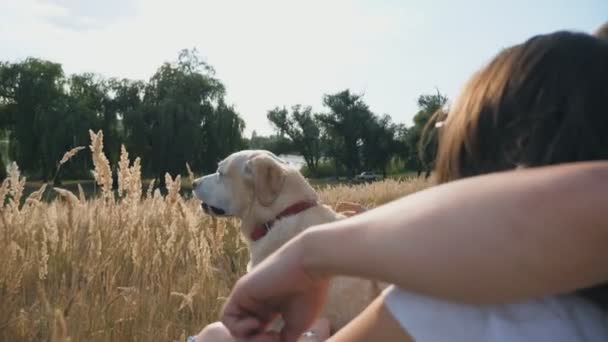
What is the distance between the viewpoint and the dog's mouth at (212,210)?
494 cm

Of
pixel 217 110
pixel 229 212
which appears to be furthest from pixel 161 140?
pixel 229 212

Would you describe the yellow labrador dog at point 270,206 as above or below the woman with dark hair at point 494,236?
below

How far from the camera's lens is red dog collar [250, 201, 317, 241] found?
434 centimetres

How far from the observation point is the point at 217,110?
45.0 metres

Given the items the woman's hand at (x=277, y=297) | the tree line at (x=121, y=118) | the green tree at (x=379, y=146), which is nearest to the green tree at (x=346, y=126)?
the green tree at (x=379, y=146)

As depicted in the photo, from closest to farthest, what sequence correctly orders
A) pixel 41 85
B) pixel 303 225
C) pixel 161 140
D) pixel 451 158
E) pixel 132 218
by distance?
pixel 451 158 < pixel 132 218 < pixel 303 225 < pixel 161 140 < pixel 41 85

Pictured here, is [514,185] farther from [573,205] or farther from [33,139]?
[33,139]

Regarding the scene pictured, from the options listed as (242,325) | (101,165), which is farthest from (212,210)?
(242,325)

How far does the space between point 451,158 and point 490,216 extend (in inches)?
14.7

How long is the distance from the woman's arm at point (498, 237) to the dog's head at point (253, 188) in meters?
3.60

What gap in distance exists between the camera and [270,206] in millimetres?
4609

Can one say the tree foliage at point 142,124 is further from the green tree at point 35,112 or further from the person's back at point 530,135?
the person's back at point 530,135

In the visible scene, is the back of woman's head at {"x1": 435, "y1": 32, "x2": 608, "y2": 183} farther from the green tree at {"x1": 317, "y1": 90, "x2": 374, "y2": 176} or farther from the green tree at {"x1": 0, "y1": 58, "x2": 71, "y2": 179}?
the green tree at {"x1": 317, "y1": 90, "x2": 374, "y2": 176}

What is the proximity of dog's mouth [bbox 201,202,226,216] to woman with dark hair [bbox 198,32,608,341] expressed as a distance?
3.83m
